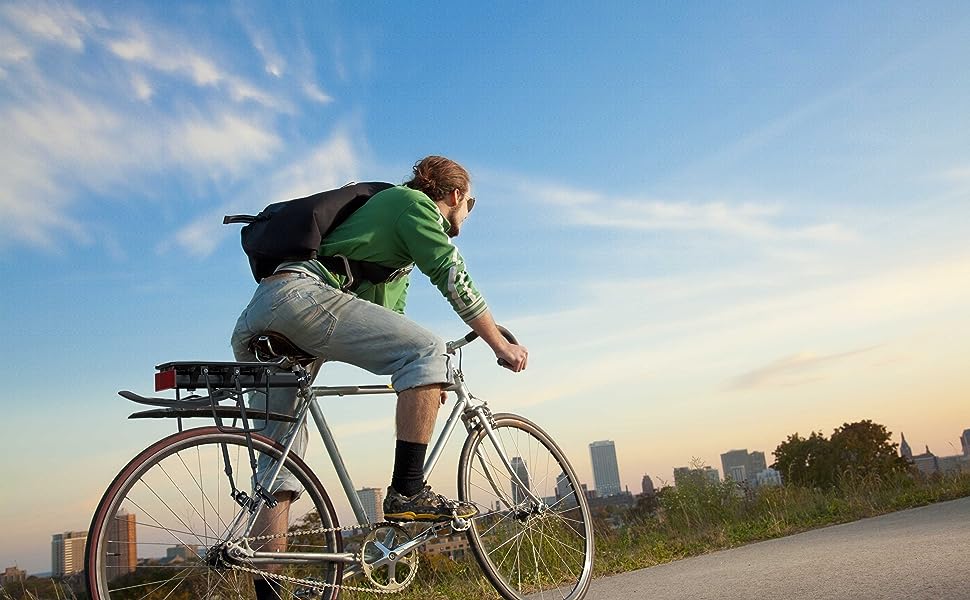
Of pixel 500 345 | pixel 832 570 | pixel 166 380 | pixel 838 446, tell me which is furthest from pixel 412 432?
pixel 838 446

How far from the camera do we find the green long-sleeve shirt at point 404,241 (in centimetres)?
358

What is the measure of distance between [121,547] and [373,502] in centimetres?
102

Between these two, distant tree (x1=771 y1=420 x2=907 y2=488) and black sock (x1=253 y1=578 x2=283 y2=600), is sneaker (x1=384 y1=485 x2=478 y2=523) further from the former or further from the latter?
distant tree (x1=771 y1=420 x2=907 y2=488)

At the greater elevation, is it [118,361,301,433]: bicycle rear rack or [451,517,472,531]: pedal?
[118,361,301,433]: bicycle rear rack

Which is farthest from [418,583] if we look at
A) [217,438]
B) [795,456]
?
[795,456]

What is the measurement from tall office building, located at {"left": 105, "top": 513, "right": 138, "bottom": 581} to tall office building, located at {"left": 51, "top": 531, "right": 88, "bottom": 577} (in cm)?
9

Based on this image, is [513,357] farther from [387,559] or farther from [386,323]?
[387,559]

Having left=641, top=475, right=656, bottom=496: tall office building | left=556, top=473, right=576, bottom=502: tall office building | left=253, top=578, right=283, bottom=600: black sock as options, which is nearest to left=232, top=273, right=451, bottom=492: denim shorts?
left=253, top=578, right=283, bottom=600: black sock

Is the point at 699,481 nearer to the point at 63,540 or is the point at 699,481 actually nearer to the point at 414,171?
the point at 414,171

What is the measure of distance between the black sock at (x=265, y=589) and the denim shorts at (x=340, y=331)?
38cm

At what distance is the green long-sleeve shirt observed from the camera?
11.8ft

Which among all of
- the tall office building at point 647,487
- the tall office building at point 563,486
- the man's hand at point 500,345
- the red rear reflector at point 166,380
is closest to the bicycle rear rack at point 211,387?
the red rear reflector at point 166,380

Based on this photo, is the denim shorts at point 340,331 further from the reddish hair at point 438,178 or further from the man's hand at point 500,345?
the reddish hair at point 438,178

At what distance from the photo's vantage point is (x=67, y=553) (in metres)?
3.27
